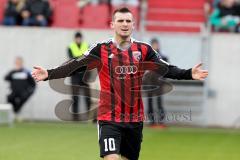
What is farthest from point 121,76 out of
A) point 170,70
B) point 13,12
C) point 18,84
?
point 13,12

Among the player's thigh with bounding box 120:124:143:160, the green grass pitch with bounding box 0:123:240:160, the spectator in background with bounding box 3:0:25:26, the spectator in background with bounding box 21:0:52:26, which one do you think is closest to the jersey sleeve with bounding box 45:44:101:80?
the player's thigh with bounding box 120:124:143:160

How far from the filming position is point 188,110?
2012 cm

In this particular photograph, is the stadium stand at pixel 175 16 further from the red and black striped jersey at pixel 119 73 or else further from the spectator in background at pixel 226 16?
the red and black striped jersey at pixel 119 73

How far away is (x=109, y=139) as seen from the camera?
28.0ft

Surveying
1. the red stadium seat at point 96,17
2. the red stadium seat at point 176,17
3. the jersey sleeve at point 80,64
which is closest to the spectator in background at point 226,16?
the red stadium seat at point 176,17

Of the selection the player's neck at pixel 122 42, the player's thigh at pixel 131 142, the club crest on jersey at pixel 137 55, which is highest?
the player's neck at pixel 122 42

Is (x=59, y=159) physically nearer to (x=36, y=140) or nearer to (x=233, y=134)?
(x=36, y=140)

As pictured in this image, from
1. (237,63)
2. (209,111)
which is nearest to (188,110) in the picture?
(209,111)

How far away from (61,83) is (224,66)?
9616 millimetres

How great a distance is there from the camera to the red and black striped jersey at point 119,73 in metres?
8.74

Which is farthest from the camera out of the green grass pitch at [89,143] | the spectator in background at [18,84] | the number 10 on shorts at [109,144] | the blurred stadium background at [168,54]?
the spectator in background at [18,84]

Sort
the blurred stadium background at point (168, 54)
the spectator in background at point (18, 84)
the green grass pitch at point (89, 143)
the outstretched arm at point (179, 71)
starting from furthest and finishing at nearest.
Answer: the spectator in background at point (18, 84) → the blurred stadium background at point (168, 54) → the green grass pitch at point (89, 143) → the outstretched arm at point (179, 71)

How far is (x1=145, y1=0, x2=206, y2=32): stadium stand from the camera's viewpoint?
2114 centimetres

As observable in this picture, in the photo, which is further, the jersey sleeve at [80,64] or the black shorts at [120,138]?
the jersey sleeve at [80,64]
